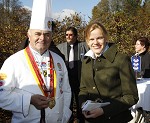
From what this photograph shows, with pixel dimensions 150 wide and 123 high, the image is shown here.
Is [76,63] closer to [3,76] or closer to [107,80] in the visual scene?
[107,80]

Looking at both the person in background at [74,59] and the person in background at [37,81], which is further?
the person in background at [74,59]

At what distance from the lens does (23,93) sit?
8.66ft

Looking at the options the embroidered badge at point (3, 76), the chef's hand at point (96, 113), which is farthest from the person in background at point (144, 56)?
the embroidered badge at point (3, 76)

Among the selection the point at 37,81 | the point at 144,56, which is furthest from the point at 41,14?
the point at 144,56

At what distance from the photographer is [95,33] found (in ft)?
9.28

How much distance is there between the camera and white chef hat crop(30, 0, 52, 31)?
286cm

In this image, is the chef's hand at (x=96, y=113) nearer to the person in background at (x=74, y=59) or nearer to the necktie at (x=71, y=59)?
the person in background at (x=74, y=59)

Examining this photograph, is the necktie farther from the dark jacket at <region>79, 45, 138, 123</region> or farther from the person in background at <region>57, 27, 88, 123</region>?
the dark jacket at <region>79, 45, 138, 123</region>

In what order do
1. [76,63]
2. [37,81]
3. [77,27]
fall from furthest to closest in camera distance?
[77,27] → [76,63] → [37,81]

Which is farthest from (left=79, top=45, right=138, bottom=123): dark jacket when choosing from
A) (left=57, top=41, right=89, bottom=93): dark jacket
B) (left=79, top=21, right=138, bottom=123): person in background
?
(left=57, top=41, right=89, bottom=93): dark jacket

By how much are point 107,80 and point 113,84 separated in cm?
7

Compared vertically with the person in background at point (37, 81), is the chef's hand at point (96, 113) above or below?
below

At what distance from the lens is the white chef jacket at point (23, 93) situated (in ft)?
8.40

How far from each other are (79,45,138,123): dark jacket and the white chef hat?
0.59 metres
